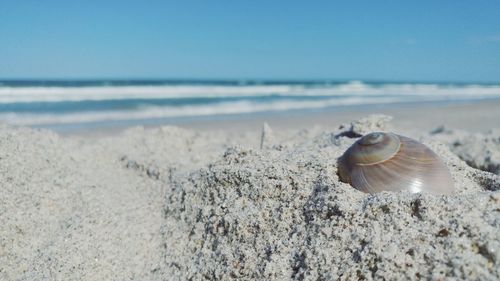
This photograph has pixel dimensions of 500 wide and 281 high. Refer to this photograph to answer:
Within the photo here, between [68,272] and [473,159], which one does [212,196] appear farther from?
[473,159]

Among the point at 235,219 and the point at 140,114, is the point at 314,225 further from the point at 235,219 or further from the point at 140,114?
the point at 140,114

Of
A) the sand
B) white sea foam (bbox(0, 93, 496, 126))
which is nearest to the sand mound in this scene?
the sand

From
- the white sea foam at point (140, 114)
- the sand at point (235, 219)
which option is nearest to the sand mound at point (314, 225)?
the sand at point (235, 219)

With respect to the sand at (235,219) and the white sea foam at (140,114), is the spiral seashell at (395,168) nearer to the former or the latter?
the sand at (235,219)

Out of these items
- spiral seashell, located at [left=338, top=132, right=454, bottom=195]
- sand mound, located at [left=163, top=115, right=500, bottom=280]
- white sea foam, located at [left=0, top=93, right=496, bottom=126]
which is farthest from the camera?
white sea foam, located at [left=0, top=93, right=496, bottom=126]

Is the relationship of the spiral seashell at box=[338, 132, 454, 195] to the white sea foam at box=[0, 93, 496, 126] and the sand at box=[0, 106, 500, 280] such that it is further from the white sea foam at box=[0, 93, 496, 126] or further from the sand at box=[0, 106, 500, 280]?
the white sea foam at box=[0, 93, 496, 126]

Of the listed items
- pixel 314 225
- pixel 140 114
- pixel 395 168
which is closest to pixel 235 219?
pixel 314 225

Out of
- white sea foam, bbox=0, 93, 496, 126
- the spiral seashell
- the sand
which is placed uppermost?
the spiral seashell
